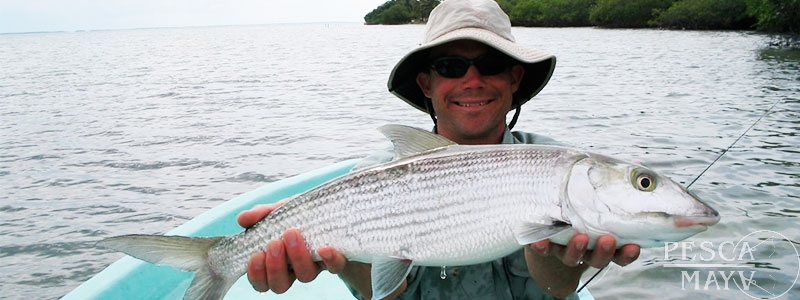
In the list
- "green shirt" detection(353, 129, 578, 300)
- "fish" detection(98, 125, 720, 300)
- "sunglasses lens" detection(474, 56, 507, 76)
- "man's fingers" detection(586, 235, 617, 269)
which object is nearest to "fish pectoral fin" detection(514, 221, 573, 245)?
"fish" detection(98, 125, 720, 300)

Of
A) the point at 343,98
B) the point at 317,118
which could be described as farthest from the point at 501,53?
the point at 343,98

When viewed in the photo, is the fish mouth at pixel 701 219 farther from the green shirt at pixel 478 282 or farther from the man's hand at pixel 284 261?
the man's hand at pixel 284 261

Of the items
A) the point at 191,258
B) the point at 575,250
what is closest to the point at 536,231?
the point at 575,250

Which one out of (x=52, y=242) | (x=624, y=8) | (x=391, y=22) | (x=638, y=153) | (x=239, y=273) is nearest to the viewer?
(x=239, y=273)

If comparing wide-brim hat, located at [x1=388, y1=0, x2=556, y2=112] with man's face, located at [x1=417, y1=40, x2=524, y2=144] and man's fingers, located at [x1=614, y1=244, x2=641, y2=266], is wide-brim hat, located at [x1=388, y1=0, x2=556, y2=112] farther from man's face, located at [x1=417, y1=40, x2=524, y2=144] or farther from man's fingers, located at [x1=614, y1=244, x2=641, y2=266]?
man's fingers, located at [x1=614, y1=244, x2=641, y2=266]

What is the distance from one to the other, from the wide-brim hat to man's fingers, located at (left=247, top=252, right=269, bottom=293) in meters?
1.39

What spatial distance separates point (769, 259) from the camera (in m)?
6.25

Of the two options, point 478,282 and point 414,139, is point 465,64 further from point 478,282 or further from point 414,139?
point 478,282

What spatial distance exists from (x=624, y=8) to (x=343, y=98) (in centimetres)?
5677

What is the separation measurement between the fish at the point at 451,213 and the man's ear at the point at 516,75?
1118 mm

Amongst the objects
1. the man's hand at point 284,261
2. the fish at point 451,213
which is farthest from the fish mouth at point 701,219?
the man's hand at point 284,261

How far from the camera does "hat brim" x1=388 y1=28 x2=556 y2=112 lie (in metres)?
3.17

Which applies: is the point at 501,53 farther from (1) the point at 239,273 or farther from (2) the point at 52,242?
(2) the point at 52,242

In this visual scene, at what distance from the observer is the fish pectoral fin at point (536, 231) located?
2.23 meters
